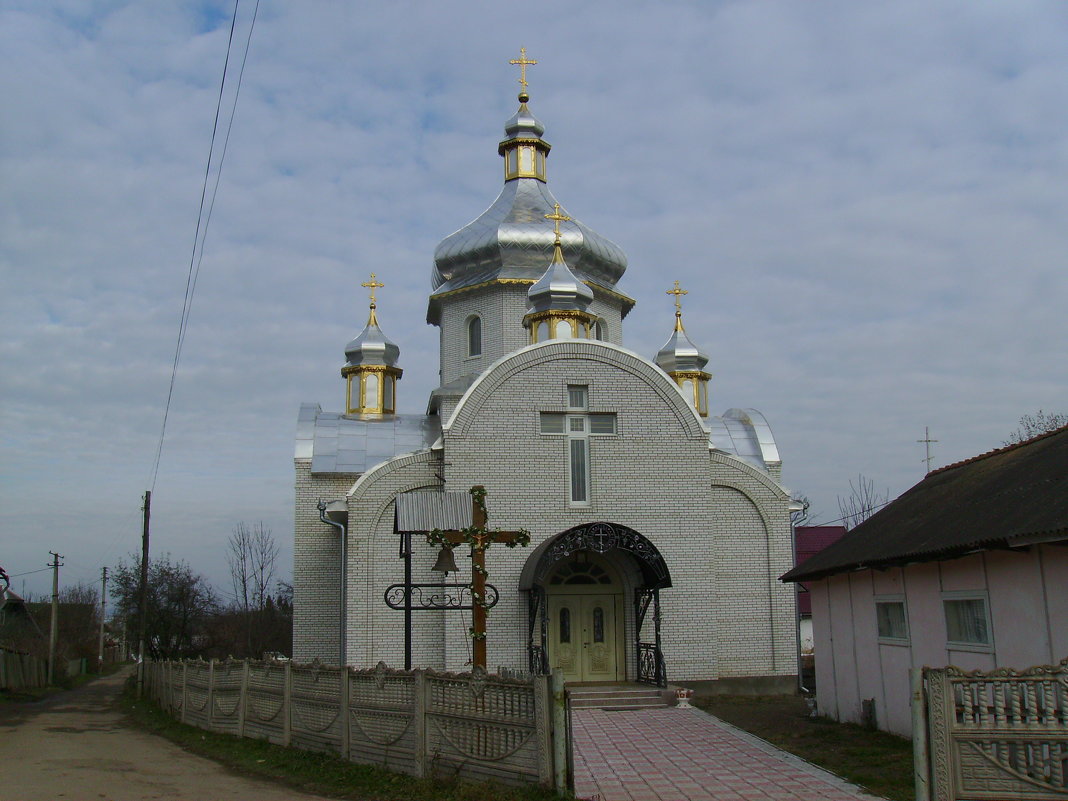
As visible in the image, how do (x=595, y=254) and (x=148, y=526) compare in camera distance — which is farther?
(x=148, y=526)

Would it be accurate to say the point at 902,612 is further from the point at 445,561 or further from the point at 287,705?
the point at 287,705

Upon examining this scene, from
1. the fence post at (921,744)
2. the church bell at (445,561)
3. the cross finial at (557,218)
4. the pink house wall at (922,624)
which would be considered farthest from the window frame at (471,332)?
the fence post at (921,744)

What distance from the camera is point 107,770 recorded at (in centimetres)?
1026

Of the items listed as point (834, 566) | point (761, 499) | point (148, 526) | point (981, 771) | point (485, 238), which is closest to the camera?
point (981, 771)

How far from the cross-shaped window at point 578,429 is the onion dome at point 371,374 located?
6.28 m

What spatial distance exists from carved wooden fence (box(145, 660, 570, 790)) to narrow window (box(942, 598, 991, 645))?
Answer: 14.0ft

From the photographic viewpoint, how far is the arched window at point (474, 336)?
22875 mm

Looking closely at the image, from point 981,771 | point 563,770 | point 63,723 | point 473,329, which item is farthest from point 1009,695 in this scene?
point 473,329

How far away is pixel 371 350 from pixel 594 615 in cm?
867

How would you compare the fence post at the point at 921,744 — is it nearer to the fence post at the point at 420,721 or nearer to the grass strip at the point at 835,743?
the grass strip at the point at 835,743

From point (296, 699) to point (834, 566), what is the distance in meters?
6.30

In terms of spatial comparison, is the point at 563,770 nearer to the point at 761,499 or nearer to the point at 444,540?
the point at 444,540

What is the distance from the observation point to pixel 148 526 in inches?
1150

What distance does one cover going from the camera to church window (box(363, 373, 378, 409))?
22.4 m
